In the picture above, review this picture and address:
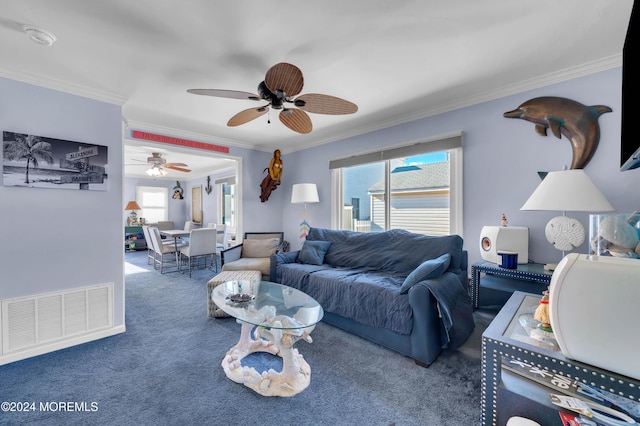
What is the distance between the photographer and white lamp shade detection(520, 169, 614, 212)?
71.1 inches

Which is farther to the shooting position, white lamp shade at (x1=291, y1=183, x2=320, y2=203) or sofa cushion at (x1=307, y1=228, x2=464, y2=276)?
white lamp shade at (x1=291, y1=183, x2=320, y2=203)

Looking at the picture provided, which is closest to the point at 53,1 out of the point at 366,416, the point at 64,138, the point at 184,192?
the point at 64,138

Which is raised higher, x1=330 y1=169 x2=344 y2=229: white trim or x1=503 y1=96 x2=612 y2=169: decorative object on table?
x1=503 y1=96 x2=612 y2=169: decorative object on table

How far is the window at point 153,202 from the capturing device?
8.32 metres

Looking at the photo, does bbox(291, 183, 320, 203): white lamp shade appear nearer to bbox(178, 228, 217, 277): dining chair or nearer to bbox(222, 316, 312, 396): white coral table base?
bbox(178, 228, 217, 277): dining chair

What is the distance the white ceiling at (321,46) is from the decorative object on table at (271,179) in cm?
160

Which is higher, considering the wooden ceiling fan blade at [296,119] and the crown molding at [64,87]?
the crown molding at [64,87]

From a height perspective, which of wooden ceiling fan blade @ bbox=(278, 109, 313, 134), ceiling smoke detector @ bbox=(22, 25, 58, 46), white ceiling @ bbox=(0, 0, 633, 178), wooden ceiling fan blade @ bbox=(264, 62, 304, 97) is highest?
white ceiling @ bbox=(0, 0, 633, 178)

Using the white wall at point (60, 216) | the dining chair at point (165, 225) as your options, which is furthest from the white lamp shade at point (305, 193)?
the dining chair at point (165, 225)

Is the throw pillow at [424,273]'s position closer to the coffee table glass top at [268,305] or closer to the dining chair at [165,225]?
the coffee table glass top at [268,305]

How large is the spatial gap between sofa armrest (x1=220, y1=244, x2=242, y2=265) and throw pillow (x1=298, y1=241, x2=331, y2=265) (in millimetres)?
1051

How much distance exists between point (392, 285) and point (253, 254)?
2.40 meters

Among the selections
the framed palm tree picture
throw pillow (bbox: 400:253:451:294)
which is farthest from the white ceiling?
throw pillow (bbox: 400:253:451:294)

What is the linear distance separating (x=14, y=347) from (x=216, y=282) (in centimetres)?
157
